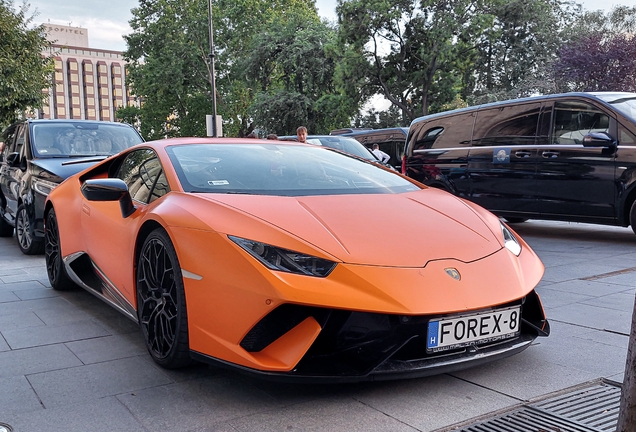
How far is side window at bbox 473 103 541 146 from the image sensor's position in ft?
26.1

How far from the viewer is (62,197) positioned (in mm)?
5027

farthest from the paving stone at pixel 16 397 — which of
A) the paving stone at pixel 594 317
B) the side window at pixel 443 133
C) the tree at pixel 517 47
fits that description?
the tree at pixel 517 47

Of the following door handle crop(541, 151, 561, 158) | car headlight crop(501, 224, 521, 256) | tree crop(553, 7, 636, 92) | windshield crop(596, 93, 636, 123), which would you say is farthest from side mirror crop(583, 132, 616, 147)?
tree crop(553, 7, 636, 92)

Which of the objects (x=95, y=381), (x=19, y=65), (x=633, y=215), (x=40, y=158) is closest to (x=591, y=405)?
(x=95, y=381)

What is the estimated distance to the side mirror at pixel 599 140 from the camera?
23.0 feet

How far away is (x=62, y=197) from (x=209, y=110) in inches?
1513

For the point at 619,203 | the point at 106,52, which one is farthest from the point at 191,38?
the point at 106,52

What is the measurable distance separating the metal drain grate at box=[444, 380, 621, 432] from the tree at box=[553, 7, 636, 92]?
28713 mm

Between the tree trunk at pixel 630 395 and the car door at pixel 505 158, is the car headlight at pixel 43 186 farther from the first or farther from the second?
the tree trunk at pixel 630 395

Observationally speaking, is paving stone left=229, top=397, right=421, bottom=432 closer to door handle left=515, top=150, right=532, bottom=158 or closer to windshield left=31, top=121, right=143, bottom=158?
door handle left=515, top=150, right=532, bottom=158

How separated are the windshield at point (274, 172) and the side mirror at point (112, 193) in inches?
13.7

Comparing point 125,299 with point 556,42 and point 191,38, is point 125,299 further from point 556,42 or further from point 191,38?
point 191,38

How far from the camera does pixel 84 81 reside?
126m

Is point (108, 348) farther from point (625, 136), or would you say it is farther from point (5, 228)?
point (5, 228)
